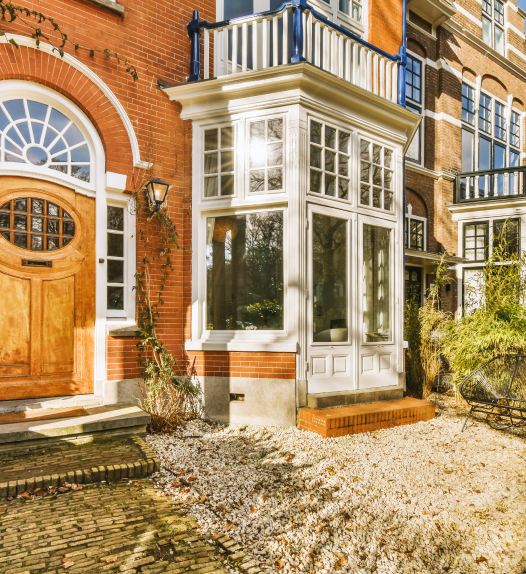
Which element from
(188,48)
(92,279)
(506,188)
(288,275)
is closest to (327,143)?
(288,275)

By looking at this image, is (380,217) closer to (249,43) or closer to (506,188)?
(249,43)

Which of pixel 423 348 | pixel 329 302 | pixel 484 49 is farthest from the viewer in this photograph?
pixel 484 49

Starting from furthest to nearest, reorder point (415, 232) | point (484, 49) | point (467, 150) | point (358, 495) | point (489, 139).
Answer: point (489, 139)
point (484, 49)
point (467, 150)
point (415, 232)
point (358, 495)

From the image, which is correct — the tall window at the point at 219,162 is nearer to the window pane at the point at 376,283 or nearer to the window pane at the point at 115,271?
the window pane at the point at 115,271

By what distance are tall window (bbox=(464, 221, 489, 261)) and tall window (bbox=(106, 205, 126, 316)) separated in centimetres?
1048

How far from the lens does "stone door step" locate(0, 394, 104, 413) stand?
14.7ft

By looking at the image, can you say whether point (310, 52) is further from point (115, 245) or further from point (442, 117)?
point (442, 117)

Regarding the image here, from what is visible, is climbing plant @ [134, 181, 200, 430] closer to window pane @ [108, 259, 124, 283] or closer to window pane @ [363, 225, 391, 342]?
window pane @ [108, 259, 124, 283]

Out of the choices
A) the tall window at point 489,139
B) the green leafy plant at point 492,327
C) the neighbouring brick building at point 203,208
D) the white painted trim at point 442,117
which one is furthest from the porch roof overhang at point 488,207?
Result: the neighbouring brick building at point 203,208

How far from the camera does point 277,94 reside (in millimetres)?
5551

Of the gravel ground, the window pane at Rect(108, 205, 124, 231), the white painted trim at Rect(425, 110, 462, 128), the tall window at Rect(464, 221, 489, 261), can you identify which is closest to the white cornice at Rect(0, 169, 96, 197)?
the window pane at Rect(108, 205, 124, 231)

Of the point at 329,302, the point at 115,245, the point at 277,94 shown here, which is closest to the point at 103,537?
the point at 115,245

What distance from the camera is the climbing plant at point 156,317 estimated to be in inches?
208

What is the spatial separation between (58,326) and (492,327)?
6.08m
